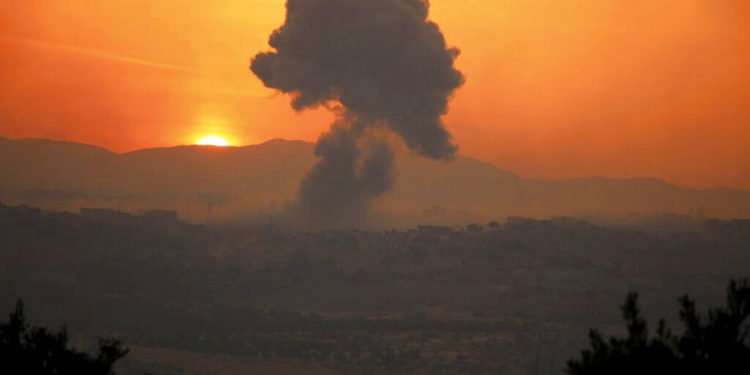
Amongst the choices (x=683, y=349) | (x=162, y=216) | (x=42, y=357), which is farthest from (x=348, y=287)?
(x=683, y=349)

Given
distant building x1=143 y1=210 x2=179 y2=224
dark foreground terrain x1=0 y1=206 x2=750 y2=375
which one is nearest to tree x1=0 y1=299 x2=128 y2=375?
dark foreground terrain x1=0 y1=206 x2=750 y2=375

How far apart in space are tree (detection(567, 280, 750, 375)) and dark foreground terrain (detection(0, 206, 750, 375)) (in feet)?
169

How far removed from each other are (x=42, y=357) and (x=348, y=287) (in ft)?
330

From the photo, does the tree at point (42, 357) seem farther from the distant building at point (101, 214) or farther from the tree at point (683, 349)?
the distant building at point (101, 214)

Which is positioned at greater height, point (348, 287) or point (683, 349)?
point (348, 287)

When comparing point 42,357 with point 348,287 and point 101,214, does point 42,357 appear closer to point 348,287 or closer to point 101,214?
point 348,287

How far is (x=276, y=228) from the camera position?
15625cm

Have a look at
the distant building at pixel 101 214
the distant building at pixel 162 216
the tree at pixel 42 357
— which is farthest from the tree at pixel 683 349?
the distant building at pixel 162 216

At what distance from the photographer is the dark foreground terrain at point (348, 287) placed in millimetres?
88381

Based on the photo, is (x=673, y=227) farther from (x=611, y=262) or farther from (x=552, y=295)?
(x=552, y=295)

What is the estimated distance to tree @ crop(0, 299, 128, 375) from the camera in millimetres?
30719

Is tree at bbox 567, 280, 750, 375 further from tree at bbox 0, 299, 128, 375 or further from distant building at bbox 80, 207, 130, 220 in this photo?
distant building at bbox 80, 207, 130, 220

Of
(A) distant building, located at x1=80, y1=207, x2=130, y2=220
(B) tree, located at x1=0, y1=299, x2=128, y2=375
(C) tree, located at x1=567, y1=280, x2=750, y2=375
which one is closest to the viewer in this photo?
(C) tree, located at x1=567, y1=280, x2=750, y2=375

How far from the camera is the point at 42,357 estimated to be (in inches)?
1246
